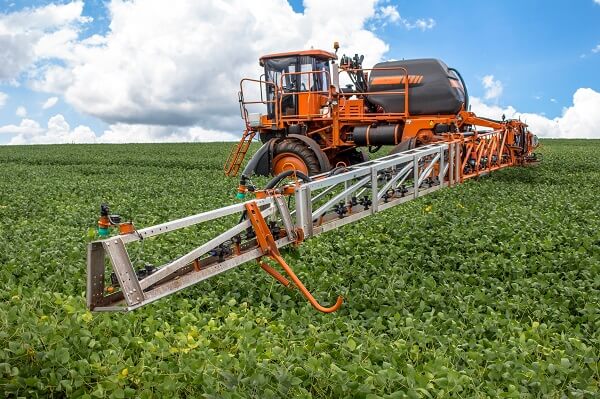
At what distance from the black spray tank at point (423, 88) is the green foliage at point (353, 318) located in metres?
3.46

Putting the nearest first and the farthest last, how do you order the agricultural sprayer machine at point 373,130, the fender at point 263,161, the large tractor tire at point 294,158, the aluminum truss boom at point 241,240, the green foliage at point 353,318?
the green foliage at point 353,318 → the aluminum truss boom at point 241,240 → the agricultural sprayer machine at point 373,130 → the large tractor tire at point 294,158 → the fender at point 263,161

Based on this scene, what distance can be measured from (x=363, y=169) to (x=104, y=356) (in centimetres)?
369

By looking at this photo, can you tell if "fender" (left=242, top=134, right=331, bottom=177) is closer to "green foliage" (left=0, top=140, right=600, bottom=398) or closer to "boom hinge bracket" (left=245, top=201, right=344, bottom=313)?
"green foliage" (left=0, top=140, right=600, bottom=398)

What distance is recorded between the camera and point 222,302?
5.62 meters

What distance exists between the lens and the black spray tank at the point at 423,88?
12537 millimetres

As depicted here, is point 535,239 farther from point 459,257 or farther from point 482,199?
point 482,199

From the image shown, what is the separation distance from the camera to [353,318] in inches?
208

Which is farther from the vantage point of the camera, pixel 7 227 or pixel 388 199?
pixel 7 227

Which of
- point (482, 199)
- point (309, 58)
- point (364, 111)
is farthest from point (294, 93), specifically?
point (482, 199)

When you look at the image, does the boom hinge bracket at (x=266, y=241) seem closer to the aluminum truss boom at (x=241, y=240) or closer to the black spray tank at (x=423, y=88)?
the aluminum truss boom at (x=241, y=240)

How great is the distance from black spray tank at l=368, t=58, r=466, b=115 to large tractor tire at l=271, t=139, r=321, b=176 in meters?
Result: 2.01

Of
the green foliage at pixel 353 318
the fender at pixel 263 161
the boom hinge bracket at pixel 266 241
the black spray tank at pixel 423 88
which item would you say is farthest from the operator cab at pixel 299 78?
the boom hinge bracket at pixel 266 241

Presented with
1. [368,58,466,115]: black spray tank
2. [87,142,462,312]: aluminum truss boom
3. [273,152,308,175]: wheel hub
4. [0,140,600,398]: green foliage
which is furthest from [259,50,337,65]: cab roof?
[87,142,462,312]: aluminum truss boom

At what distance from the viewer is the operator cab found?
1413 centimetres
